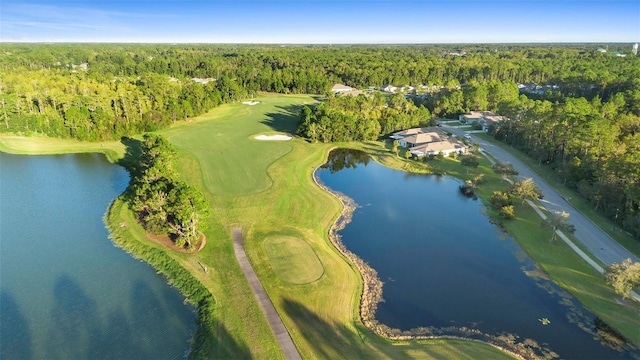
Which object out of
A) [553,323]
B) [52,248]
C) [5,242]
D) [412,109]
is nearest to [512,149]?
[412,109]

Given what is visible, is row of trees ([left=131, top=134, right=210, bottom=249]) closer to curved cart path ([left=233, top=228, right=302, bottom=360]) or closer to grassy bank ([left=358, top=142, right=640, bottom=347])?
curved cart path ([left=233, top=228, right=302, bottom=360])

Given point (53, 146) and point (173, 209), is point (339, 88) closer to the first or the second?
point (53, 146)

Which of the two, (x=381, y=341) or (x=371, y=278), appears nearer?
(x=381, y=341)

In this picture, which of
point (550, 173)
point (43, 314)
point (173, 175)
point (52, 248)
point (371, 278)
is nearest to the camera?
point (43, 314)

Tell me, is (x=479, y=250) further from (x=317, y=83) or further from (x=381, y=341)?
(x=317, y=83)

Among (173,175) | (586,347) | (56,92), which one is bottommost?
(586,347)

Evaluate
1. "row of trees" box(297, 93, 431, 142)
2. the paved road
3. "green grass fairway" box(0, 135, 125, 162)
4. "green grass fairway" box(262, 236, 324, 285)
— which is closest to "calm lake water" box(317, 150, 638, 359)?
"green grass fairway" box(262, 236, 324, 285)

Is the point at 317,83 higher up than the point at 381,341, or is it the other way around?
the point at 317,83

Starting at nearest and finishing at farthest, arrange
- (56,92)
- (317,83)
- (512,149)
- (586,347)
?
(586,347) < (512,149) < (56,92) < (317,83)
